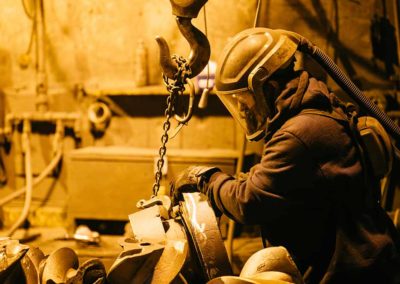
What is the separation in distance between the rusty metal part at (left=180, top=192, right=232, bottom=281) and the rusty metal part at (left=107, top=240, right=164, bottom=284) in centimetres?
25

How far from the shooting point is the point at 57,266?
95.6 inches

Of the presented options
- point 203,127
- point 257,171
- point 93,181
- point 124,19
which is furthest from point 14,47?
point 257,171

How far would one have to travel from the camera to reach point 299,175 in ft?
8.16

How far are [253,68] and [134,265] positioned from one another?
115 centimetres

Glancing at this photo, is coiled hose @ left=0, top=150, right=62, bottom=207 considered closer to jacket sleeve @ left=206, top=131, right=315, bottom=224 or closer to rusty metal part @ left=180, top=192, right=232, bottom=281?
rusty metal part @ left=180, top=192, right=232, bottom=281

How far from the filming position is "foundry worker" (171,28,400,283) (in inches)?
98.5

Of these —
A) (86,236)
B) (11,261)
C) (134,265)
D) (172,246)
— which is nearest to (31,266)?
(11,261)

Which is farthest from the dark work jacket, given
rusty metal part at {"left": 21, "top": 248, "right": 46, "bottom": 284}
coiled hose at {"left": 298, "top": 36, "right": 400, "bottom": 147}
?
→ rusty metal part at {"left": 21, "top": 248, "right": 46, "bottom": 284}

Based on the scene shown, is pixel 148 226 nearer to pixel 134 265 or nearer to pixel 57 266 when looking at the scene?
pixel 134 265

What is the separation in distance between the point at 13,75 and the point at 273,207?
5.13 metres

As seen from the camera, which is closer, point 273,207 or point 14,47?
point 273,207

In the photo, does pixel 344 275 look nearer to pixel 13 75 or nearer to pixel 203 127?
pixel 203 127

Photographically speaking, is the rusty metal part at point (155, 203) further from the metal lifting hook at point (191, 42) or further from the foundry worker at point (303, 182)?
the metal lifting hook at point (191, 42)

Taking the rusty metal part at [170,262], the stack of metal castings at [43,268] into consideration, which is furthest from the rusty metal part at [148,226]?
the stack of metal castings at [43,268]
